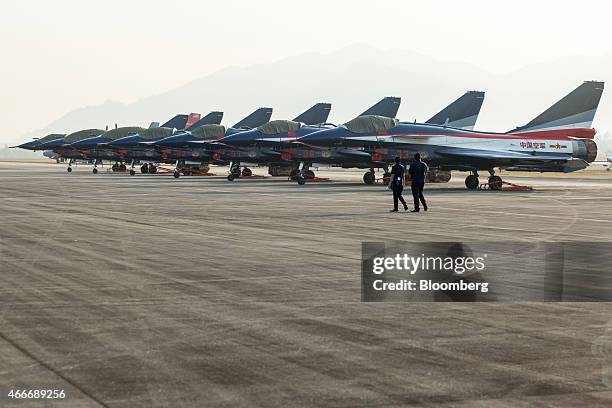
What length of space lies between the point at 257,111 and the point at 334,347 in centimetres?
6000

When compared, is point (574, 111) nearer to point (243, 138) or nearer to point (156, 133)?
point (243, 138)

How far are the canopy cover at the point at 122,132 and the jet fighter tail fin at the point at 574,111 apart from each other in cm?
3517

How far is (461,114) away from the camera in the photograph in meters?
51.1

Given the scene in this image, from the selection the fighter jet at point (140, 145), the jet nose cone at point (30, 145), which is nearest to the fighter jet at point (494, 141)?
the fighter jet at point (140, 145)

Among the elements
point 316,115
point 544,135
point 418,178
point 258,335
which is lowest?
point 258,335

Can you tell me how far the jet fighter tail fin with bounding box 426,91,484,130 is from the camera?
5112 cm

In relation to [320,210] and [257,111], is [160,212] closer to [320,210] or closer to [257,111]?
[320,210]

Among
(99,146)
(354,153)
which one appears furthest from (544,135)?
(99,146)

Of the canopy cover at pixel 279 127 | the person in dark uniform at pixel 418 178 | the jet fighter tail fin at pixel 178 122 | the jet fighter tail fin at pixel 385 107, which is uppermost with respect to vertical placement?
the jet fighter tail fin at pixel 385 107

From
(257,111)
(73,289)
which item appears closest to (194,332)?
(73,289)

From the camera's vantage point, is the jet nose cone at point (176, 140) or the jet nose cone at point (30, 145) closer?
the jet nose cone at point (176, 140)

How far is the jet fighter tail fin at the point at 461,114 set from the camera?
168ft

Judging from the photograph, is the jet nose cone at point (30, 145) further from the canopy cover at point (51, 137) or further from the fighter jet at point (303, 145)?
the fighter jet at point (303, 145)

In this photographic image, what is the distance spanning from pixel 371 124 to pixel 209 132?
1797 cm
